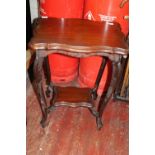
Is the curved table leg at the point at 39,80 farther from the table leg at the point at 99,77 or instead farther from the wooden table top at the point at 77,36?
the table leg at the point at 99,77

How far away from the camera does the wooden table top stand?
120 cm

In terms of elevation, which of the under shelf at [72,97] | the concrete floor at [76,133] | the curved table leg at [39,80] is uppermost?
the curved table leg at [39,80]

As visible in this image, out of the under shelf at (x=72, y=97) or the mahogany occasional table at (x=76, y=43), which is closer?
the mahogany occasional table at (x=76, y=43)

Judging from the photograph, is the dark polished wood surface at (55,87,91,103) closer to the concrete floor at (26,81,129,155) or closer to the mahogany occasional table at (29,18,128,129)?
the mahogany occasional table at (29,18,128,129)

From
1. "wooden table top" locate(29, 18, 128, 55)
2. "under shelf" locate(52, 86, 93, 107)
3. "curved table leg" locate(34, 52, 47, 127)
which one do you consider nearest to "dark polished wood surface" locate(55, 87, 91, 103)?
"under shelf" locate(52, 86, 93, 107)

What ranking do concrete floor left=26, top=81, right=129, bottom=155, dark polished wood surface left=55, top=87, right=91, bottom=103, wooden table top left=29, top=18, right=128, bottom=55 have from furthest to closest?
dark polished wood surface left=55, top=87, right=91, bottom=103 < concrete floor left=26, top=81, right=129, bottom=155 < wooden table top left=29, top=18, right=128, bottom=55

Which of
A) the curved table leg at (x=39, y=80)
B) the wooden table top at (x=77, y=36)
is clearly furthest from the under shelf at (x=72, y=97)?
the wooden table top at (x=77, y=36)

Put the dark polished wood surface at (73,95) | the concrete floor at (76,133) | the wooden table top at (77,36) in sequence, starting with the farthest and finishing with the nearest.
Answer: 1. the dark polished wood surface at (73,95)
2. the concrete floor at (76,133)
3. the wooden table top at (77,36)

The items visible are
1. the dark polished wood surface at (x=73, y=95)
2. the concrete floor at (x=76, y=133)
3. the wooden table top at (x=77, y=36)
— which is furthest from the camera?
the dark polished wood surface at (x=73, y=95)

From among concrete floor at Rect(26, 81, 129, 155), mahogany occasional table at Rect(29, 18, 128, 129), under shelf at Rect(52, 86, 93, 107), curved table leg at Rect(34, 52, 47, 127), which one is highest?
mahogany occasional table at Rect(29, 18, 128, 129)

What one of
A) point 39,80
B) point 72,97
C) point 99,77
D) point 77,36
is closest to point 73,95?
point 72,97

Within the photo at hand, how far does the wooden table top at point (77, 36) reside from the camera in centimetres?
120
